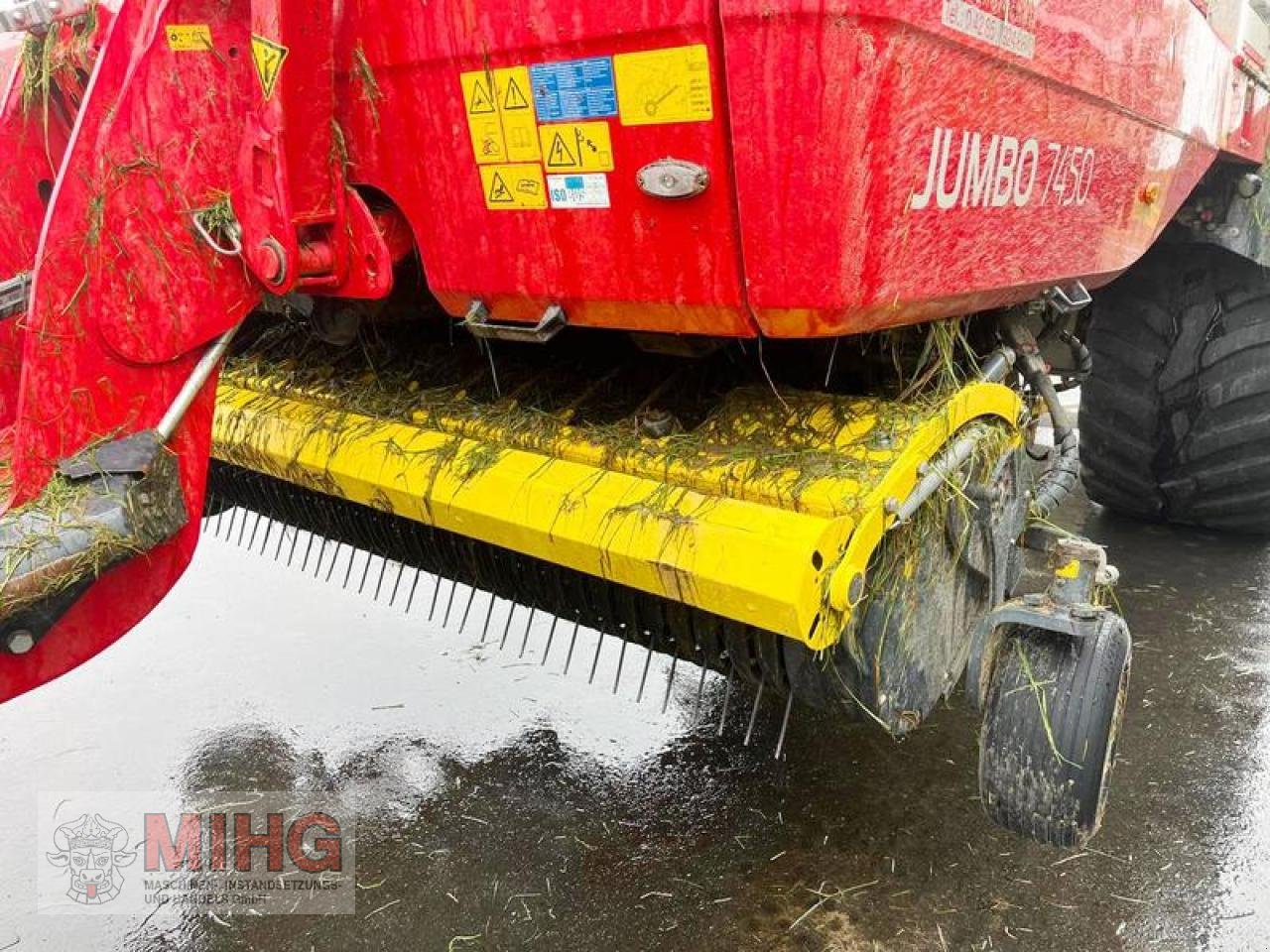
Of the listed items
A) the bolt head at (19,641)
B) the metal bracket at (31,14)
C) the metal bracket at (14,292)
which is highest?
the metal bracket at (31,14)

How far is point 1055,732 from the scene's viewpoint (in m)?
1.56

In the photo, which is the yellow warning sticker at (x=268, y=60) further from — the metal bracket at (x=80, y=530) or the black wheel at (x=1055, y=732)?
the black wheel at (x=1055, y=732)

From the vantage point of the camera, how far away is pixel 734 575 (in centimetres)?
145

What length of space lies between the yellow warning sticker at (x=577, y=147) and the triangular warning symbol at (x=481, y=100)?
0.33 ft

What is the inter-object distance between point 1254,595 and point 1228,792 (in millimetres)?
Result: 1316

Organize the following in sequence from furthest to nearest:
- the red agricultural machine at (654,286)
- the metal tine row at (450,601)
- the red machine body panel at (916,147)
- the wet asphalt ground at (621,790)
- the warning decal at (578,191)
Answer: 1. the metal tine row at (450,601)
2. the wet asphalt ground at (621,790)
3. the warning decal at (578,191)
4. the red agricultural machine at (654,286)
5. the red machine body panel at (916,147)

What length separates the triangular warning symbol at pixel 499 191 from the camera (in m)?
1.54

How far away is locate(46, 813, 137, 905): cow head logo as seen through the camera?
2232 millimetres

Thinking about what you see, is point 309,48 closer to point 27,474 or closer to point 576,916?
point 27,474

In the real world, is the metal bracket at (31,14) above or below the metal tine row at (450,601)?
above

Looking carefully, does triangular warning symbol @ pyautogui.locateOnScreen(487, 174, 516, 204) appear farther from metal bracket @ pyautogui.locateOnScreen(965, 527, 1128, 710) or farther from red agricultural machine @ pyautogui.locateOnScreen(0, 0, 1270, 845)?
metal bracket @ pyautogui.locateOnScreen(965, 527, 1128, 710)

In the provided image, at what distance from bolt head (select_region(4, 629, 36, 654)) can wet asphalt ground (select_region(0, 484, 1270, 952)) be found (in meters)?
0.92

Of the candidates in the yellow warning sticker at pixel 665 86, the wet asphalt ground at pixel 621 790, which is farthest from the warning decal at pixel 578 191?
the wet asphalt ground at pixel 621 790

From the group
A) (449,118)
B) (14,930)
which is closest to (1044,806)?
(449,118)
